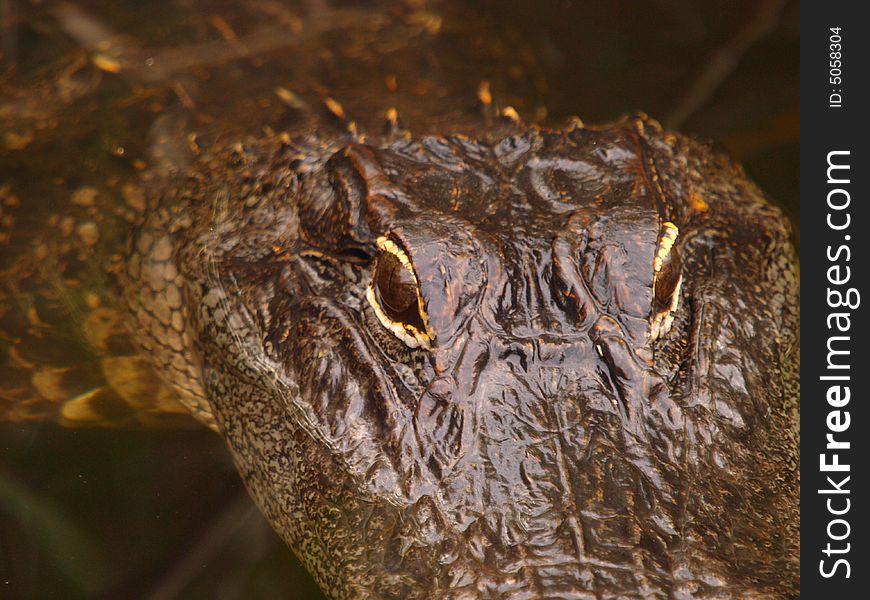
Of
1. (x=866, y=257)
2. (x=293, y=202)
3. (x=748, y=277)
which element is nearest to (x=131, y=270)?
(x=293, y=202)

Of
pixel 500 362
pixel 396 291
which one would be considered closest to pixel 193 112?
pixel 396 291

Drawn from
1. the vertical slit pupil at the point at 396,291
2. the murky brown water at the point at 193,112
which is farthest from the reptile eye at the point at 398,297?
the murky brown water at the point at 193,112

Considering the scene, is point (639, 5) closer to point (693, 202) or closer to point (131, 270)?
point (693, 202)

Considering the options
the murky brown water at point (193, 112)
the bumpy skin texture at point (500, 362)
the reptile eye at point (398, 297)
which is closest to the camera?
the bumpy skin texture at point (500, 362)

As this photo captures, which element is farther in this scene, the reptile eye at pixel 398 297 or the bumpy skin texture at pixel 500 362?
the reptile eye at pixel 398 297

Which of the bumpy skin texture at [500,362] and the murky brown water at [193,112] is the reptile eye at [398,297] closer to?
the bumpy skin texture at [500,362]

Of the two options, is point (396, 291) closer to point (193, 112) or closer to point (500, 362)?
point (500, 362)
